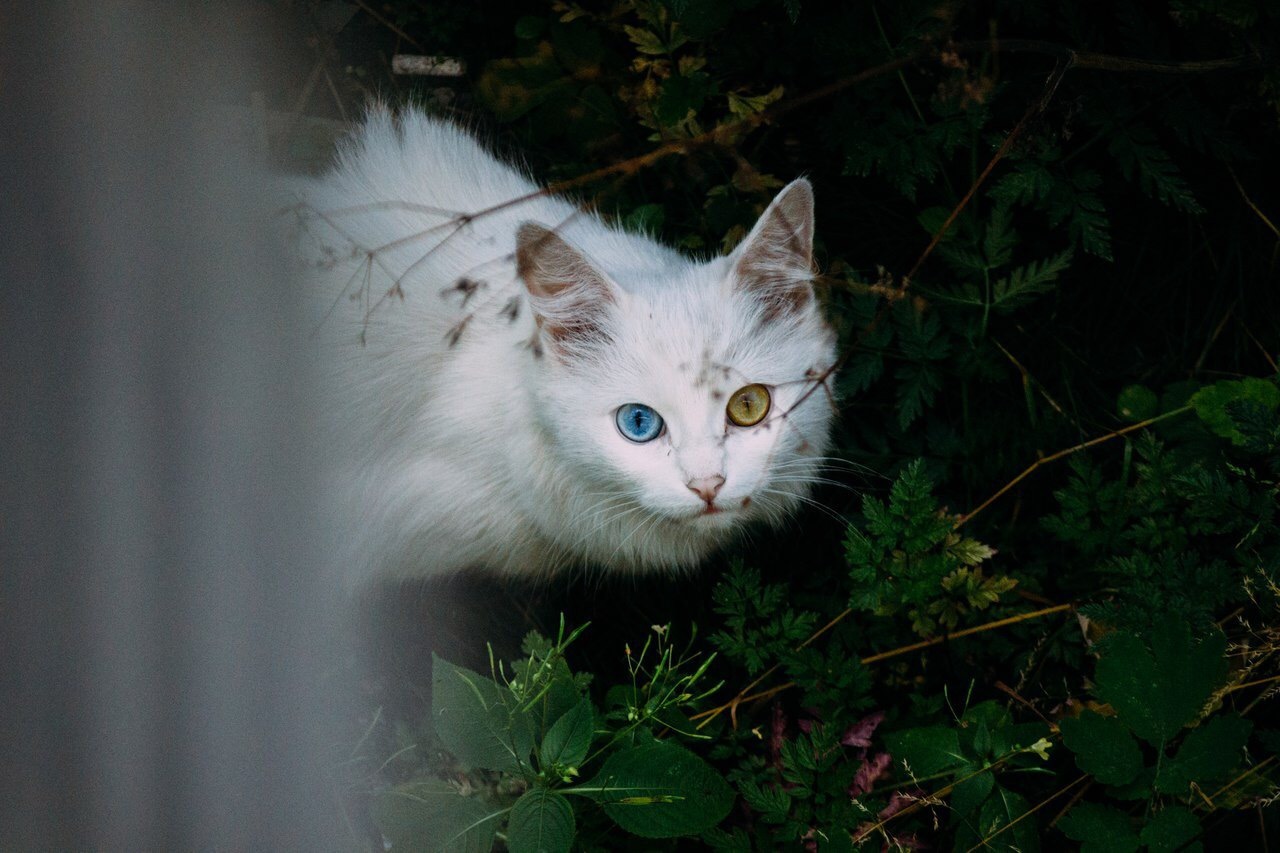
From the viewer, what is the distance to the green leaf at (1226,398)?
1.62 metres

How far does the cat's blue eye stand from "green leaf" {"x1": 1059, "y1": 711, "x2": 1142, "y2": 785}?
722 mm

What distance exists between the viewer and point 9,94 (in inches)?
31.1

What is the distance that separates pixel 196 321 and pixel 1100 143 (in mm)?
1698

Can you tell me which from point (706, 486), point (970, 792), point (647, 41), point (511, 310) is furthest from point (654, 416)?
point (647, 41)

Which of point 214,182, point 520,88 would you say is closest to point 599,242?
point 520,88

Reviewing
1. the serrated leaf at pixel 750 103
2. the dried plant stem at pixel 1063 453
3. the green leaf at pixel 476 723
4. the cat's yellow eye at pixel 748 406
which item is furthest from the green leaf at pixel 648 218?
the green leaf at pixel 476 723

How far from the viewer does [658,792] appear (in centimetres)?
130

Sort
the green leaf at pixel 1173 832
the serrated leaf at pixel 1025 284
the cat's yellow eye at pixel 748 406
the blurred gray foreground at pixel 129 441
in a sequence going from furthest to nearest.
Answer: the serrated leaf at pixel 1025 284, the cat's yellow eye at pixel 748 406, the green leaf at pixel 1173 832, the blurred gray foreground at pixel 129 441

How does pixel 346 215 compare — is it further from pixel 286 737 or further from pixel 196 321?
pixel 286 737

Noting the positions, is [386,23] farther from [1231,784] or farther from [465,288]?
[1231,784]

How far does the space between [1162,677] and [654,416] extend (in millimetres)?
807

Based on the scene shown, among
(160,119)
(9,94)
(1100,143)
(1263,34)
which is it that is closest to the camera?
(9,94)

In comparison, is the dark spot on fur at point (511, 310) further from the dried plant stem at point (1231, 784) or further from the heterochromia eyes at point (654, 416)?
the dried plant stem at point (1231, 784)

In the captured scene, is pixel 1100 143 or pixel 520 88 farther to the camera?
pixel 520 88
